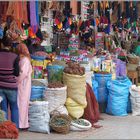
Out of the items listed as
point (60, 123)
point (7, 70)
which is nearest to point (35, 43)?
→ point (7, 70)

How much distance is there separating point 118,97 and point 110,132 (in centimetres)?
149

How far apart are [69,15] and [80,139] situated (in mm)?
4559

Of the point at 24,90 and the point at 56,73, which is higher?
the point at 56,73

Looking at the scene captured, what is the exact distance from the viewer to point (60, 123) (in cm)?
840

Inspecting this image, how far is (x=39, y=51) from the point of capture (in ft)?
33.0

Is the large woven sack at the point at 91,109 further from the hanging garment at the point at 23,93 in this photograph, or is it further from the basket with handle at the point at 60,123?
the hanging garment at the point at 23,93

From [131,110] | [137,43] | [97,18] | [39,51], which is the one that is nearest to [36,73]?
[39,51]

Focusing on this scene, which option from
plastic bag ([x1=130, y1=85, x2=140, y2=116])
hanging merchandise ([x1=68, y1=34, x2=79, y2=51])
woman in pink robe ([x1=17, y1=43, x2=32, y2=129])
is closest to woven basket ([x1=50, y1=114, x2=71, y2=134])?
woman in pink robe ([x1=17, y1=43, x2=32, y2=129])

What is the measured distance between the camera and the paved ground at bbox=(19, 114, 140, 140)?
27.1ft

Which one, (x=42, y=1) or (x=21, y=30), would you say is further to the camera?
(x=42, y=1)

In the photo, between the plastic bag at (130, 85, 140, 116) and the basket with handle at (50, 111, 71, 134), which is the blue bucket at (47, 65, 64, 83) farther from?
the plastic bag at (130, 85, 140, 116)

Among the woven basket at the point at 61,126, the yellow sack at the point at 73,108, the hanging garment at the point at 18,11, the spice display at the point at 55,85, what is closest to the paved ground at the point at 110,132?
the woven basket at the point at 61,126

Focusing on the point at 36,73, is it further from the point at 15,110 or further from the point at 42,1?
the point at 42,1

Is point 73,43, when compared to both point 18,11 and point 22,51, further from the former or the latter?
point 22,51
